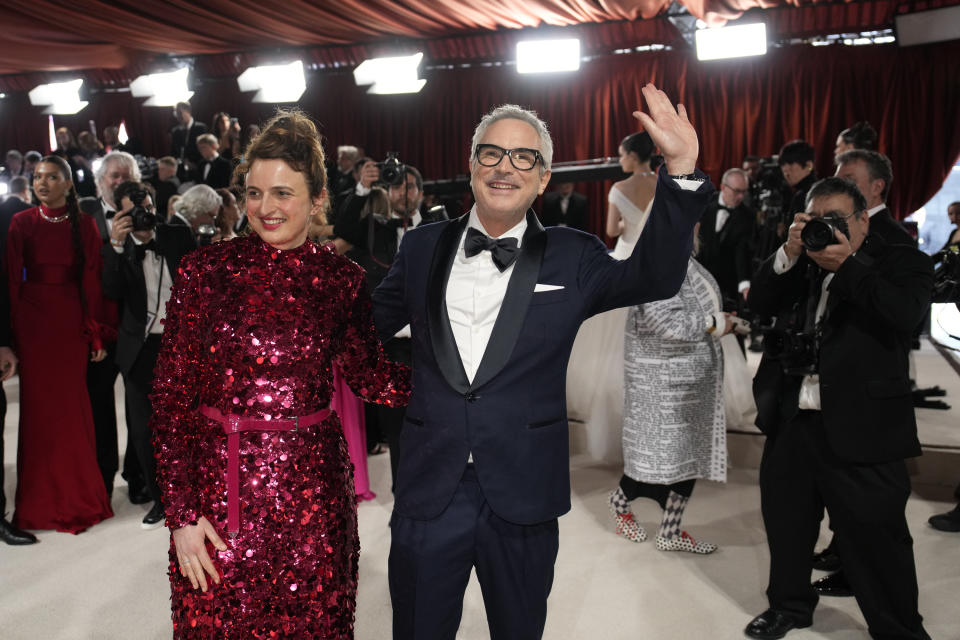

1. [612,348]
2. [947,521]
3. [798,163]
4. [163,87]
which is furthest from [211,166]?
[947,521]

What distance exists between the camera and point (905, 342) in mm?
2695

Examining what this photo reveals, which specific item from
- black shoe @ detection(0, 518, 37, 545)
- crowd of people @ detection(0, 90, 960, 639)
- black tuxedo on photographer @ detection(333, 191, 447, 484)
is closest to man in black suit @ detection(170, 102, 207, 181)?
crowd of people @ detection(0, 90, 960, 639)

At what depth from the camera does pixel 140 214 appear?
3738 millimetres

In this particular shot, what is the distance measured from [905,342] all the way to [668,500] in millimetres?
1311

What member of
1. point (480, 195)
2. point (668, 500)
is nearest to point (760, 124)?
point (668, 500)

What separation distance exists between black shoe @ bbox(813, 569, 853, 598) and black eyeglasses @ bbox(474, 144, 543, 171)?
7.41 ft

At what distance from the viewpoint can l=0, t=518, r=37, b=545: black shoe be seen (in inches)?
149

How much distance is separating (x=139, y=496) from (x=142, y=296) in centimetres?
110

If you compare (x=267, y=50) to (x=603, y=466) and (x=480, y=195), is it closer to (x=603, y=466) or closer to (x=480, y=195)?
(x=603, y=466)

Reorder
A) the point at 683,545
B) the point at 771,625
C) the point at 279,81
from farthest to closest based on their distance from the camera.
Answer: the point at 279,81, the point at 683,545, the point at 771,625

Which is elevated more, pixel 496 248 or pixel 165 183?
pixel 165 183

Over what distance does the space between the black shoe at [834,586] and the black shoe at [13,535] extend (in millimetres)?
3314

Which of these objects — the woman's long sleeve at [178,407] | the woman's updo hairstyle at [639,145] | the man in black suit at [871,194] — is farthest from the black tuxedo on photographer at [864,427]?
the woman's long sleeve at [178,407]

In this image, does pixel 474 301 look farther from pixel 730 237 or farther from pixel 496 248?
pixel 730 237
